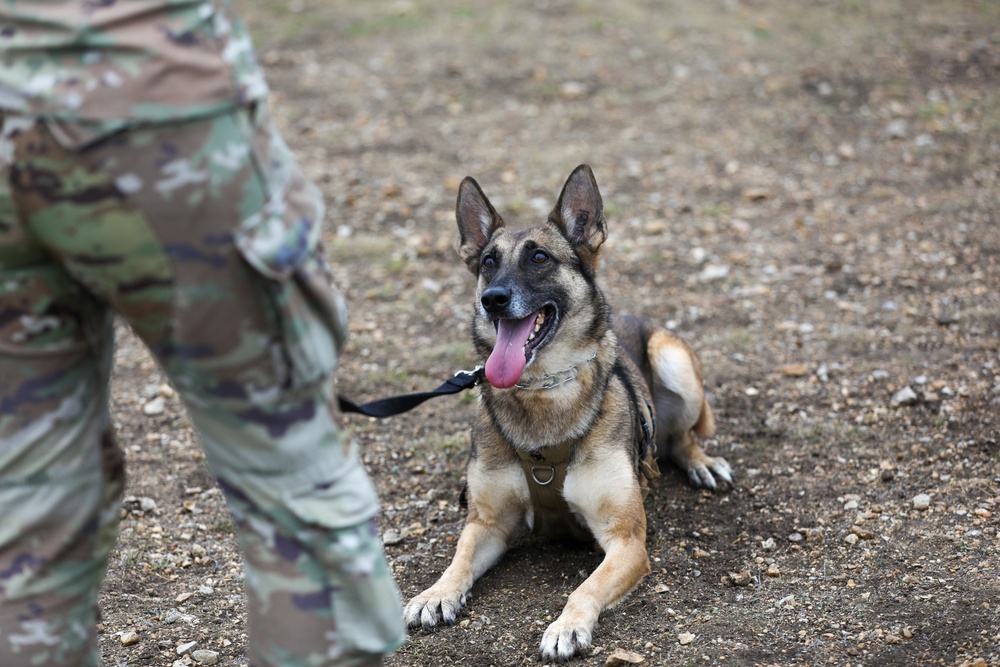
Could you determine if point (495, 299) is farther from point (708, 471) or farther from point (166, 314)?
point (166, 314)

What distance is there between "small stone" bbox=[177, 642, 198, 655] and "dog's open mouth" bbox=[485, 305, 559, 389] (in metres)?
1.52

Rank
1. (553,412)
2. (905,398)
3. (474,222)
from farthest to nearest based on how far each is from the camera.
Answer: (905,398)
(474,222)
(553,412)

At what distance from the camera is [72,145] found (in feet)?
5.55

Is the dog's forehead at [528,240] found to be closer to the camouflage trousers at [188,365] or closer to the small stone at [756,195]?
the camouflage trousers at [188,365]

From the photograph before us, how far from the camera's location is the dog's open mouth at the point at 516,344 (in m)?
4.08

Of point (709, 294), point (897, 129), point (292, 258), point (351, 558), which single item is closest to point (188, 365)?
point (292, 258)

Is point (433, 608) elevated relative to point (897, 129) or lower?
Answer: elevated

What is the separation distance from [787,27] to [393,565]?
9020 millimetres

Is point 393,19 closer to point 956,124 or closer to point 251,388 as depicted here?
point 956,124

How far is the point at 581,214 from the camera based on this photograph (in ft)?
14.7

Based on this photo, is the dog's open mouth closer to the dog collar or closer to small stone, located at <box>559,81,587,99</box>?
the dog collar

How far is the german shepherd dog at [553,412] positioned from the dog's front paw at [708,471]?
0.38 m

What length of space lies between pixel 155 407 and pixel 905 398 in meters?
4.17

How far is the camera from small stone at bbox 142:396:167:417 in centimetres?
568
